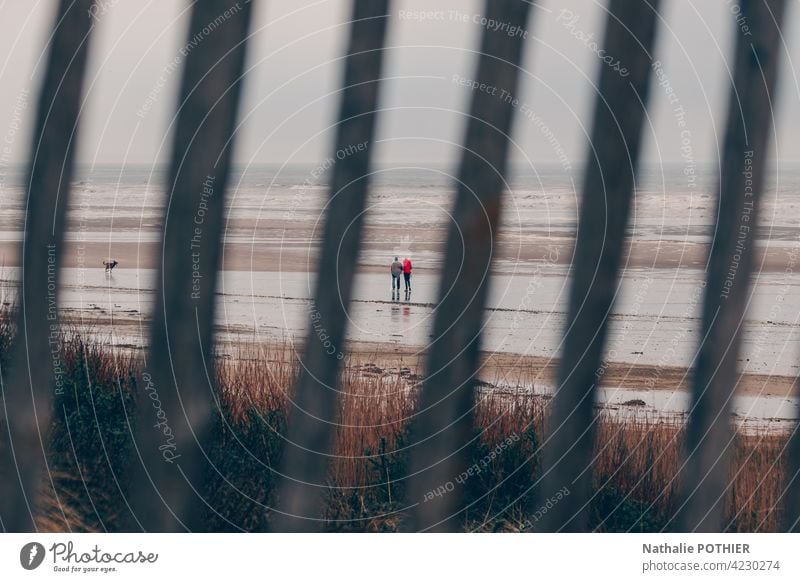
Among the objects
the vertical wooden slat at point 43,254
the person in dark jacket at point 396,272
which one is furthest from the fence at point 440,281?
the person in dark jacket at point 396,272

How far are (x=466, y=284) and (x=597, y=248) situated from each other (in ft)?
1.21

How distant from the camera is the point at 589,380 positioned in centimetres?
260

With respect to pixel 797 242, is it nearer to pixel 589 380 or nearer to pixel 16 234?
pixel 589 380

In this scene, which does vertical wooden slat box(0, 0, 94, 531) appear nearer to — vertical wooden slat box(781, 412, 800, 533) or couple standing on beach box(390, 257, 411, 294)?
couple standing on beach box(390, 257, 411, 294)

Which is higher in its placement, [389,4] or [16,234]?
[389,4]

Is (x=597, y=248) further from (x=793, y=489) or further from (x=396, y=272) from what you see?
(x=793, y=489)

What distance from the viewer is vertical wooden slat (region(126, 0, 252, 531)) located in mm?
2496

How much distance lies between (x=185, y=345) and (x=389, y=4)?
1053 millimetres

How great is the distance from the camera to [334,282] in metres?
Answer: 2.53

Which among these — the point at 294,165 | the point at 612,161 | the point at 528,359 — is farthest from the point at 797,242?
the point at 294,165

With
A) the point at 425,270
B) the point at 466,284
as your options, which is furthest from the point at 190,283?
the point at 466,284

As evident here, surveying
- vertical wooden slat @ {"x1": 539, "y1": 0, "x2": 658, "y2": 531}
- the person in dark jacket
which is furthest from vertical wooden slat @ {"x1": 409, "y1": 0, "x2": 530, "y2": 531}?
vertical wooden slat @ {"x1": 539, "y1": 0, "x2": 658, "y2": 531}
